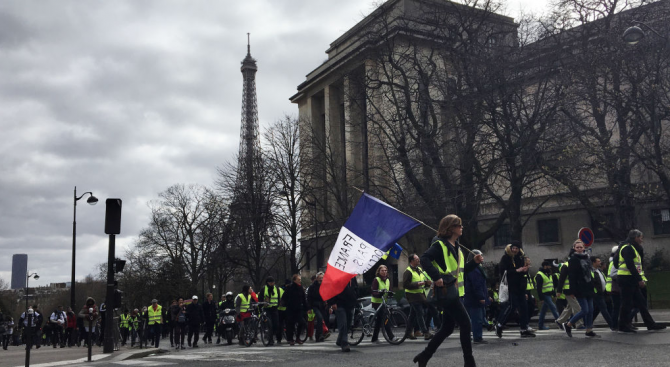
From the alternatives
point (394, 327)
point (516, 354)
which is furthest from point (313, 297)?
point (516, 354)

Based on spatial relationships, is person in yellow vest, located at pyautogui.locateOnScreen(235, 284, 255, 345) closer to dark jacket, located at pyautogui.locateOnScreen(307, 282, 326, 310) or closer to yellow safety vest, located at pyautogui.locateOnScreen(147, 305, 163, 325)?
dark jacket, located at pyautogui.locateOnScreen(307, 282, 326, 310)

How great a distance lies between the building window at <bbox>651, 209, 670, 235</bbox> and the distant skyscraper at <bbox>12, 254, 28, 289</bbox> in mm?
38236

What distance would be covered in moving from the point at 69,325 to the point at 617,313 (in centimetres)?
2363

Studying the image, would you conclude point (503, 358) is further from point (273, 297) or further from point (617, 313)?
point (273, 297)

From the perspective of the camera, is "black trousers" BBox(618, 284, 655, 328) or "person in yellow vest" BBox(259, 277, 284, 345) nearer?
"black trousers" BBox(618, 284, 655, 328)

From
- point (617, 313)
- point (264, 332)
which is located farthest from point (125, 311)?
point (617, 313)

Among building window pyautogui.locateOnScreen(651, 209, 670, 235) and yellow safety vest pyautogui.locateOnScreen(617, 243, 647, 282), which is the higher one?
building window pyautogui.locateOnScreen(651, 209, 670, 235)

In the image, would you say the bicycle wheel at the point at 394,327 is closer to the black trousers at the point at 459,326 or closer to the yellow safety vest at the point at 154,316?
the black trousers at the point at 459,326

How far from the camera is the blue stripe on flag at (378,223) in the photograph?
10984 mm

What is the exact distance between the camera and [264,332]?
18.3 m

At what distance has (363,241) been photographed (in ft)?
37.3

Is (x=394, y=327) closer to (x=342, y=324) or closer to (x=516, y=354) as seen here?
(x=342, y=324)

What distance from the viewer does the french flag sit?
436 inches

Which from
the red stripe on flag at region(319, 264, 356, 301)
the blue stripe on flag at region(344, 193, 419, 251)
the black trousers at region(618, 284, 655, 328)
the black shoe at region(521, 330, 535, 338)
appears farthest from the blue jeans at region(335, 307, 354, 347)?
the black trousers at region(618, 284, 655, 328)
